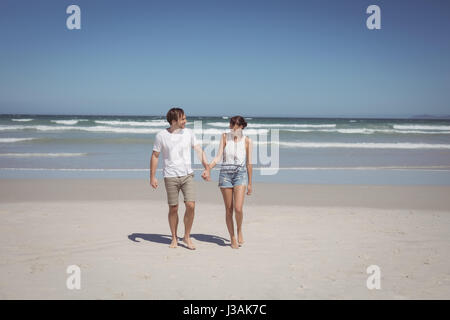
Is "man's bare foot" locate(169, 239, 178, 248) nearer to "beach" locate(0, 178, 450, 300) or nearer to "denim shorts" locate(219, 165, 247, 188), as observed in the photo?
"beach" locate(0, 178, 450, 300)

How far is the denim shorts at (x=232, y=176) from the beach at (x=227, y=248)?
0.88 metres

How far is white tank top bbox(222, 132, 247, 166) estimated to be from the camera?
16.6ft

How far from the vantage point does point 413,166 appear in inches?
573

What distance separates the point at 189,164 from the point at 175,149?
28cm

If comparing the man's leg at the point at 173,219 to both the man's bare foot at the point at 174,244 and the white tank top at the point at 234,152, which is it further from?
the white tank top at the point at 234,152

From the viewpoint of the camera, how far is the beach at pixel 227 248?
12.6ft

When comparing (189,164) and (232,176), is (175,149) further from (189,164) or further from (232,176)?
(232,176)

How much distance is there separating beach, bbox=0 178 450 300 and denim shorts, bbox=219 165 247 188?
875 millimetres

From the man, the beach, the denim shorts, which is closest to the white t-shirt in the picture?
the man

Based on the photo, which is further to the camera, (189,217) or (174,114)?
(189,217)

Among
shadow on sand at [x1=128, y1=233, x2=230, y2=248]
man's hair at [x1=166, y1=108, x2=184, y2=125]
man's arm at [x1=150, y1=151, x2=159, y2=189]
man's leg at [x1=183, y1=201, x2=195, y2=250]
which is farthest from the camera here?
shadow on sand at [x1=128, y1=233, x2=230, y2=248]

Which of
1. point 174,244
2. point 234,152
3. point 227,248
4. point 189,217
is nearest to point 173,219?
point 189,217

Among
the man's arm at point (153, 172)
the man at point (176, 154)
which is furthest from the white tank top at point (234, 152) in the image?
→ the man's arm at point (153, 172)

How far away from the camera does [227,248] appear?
5.18 m
